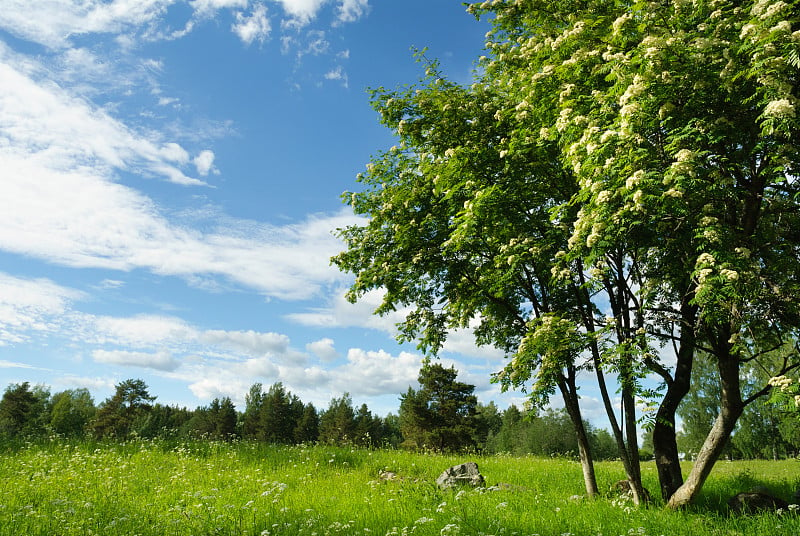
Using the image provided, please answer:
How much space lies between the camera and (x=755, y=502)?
35.6ft

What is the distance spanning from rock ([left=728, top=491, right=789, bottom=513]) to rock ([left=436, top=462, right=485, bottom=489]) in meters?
6.06

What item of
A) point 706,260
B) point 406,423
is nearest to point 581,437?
point 706,260

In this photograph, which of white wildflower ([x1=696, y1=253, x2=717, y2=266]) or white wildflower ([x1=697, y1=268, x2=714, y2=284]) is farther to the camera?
white wildflower ([x1=696, y1=253, x2=717, y2=266])

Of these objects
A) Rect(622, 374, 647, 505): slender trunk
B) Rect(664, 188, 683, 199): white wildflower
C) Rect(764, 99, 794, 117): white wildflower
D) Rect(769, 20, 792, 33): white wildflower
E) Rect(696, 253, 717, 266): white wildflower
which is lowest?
Rect(622, 374, 647, 505): slender trunk

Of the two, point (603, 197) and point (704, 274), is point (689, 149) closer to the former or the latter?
point (603, 197)

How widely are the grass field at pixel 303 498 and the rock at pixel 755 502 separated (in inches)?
20.8

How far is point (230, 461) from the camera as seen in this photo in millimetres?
16047

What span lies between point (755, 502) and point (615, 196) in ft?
28.9

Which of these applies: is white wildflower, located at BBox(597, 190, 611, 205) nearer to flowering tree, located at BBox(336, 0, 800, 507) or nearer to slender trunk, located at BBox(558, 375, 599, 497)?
flowering tree, located at BBox(336, 0, 800, 507)

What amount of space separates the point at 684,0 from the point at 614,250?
4.84 m

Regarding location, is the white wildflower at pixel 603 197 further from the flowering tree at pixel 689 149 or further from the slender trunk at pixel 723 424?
the slender trunk at pixel 723 424

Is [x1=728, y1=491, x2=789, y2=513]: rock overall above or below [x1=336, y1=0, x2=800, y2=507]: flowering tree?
below

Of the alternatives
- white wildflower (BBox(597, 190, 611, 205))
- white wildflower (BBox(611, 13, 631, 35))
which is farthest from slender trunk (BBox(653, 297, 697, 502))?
white wildflower (BBox(611, 13, 631, 35))

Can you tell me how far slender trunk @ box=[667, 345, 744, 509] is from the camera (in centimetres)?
966
